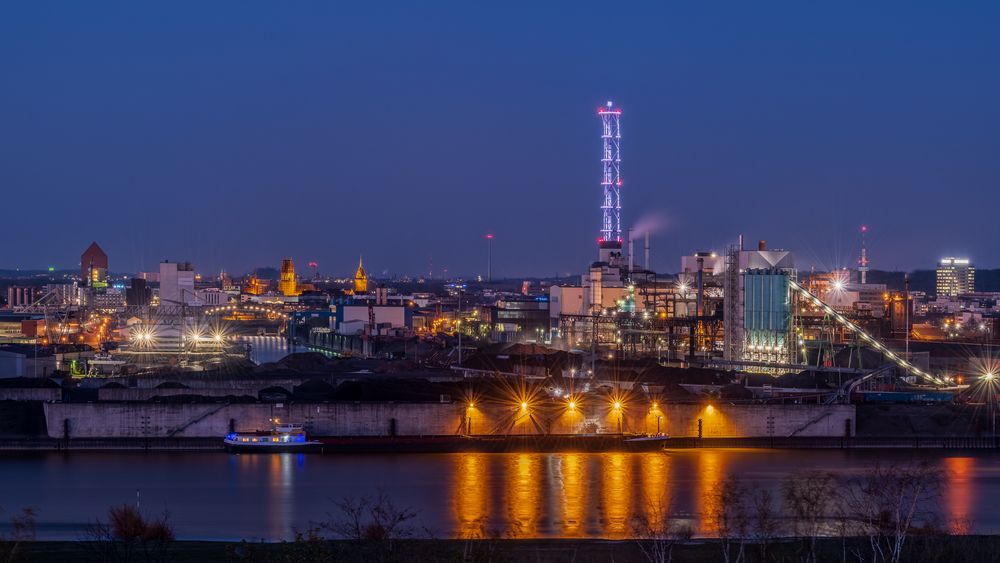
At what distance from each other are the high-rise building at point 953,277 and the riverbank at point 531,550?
72.8 metres

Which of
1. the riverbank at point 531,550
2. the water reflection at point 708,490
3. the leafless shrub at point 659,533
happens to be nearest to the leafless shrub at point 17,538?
the riverbank at point 531,550

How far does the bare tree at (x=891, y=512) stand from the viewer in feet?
35.0

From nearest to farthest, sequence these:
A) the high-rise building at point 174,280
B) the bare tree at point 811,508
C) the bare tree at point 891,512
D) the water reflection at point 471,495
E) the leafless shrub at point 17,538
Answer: the leafless shrub at point 17,538 → the bare tree at point 891,512 → the bare tree at point 811,508 → the water reflection at point 471,495 → the high-rise building at point 174,280

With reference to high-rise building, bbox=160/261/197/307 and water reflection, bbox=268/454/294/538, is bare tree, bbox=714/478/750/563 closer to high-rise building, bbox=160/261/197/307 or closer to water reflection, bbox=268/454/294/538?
water reflection, bbox=268/454/294/538

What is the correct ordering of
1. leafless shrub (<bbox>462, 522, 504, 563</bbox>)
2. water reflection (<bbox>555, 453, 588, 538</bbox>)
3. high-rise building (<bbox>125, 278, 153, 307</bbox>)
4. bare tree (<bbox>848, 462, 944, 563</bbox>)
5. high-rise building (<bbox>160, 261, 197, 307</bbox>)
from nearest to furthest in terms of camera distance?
leafless shrub (<bbox>462, 522, 504, 563</bbox>)
bare tree (<bbox>848, 462, 944, 563</bbox>)
water reflection (<bbox>555, 453, 588, 538</bbox>)
high-rise building (<bbox>160, 261, 197, 307</bbox>)
high-rise building (<bbox>125, 278, 153, 307</bbox>)

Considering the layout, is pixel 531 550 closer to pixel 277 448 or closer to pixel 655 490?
pixel 655 490

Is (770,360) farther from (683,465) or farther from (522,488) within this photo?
(522,488)

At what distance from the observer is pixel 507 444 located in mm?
20656

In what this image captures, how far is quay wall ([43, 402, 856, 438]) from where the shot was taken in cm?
2041

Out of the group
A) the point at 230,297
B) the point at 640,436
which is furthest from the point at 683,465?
the point at 230,297

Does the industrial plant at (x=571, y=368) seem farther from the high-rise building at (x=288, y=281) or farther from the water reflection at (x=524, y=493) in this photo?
the high-rise building at (x=288, y=281)

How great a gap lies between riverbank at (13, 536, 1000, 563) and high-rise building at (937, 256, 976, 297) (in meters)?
72.8

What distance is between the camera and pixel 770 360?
101 ft

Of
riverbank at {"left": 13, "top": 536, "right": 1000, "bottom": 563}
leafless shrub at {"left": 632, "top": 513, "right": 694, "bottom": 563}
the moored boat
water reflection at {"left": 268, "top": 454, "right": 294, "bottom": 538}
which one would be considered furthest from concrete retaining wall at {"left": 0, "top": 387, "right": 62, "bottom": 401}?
leafless shrub at {"left": 632, "top": 513, "right": 694, "bottom": 563}
